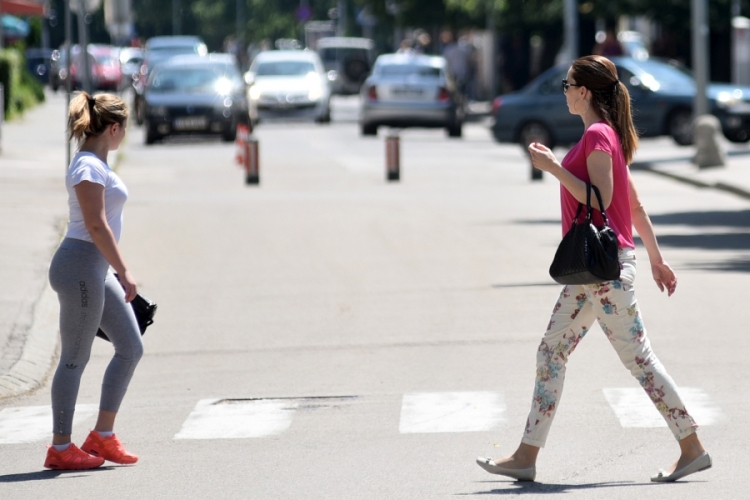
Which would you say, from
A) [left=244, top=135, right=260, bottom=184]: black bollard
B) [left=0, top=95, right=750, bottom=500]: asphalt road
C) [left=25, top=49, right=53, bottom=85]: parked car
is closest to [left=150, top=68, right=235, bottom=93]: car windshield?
[left=244, top=135, right=260, bottom=184]: black bollard

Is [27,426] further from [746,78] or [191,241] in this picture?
[746,78]

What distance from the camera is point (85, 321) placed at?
6609mm


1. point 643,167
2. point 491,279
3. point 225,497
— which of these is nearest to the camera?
point 225,497

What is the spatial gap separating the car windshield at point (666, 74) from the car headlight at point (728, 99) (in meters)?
0.99

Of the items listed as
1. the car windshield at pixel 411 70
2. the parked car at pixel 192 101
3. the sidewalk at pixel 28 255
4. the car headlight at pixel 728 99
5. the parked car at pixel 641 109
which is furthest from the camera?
the car windshield at pixel 411 70

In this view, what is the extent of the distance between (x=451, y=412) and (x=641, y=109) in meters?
20.9

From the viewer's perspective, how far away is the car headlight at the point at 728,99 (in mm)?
27688

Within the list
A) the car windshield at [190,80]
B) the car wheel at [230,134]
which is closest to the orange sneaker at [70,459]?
the car wheel at [230,134]

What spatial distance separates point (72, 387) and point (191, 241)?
30.2 feet

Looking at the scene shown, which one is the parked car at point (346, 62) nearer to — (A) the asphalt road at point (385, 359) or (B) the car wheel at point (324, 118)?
(B) the car wheel at point (324, 118)

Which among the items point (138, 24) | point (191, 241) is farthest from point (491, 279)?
point (138, 24)

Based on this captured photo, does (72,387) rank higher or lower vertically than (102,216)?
lower

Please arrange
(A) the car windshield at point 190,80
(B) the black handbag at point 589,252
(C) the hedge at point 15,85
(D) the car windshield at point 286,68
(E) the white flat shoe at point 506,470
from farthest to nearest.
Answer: (D) the car windshield at point 286,68
(C) the hedge at point 15,85
(A) the car windshield at point 190,80
(E) the white flat shoe at point 506,470
(B) the black handbag at point 589,252

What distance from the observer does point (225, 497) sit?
6.17 metres
